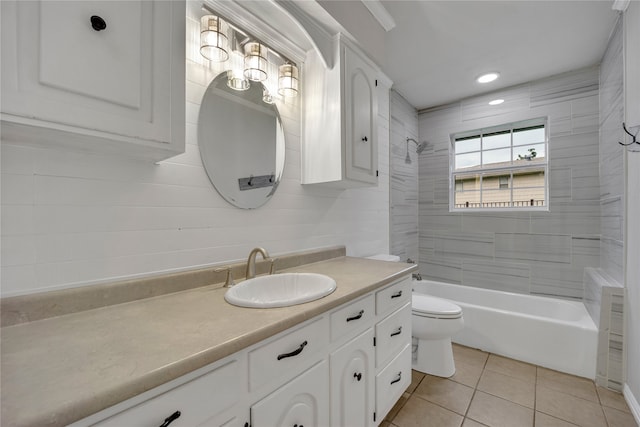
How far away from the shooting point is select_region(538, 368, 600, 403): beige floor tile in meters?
1.78

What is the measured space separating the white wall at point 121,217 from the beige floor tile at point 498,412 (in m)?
1.52

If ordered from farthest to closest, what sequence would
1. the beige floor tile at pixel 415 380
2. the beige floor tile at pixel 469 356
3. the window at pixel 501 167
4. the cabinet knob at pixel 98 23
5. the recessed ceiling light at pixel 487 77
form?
the window at pixel 501 167
the recessed ceiling light at pixel 487 77
the beige floor tile at pixel 469 356
the beige floor tile at pixel 415 380
the cabinet knob at pixel 98 23

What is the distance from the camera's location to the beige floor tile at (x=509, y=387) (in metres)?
1.76

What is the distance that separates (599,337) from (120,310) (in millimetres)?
2863

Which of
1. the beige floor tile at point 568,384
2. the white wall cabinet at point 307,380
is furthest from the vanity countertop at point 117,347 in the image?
the beige floor tile at point 568,384

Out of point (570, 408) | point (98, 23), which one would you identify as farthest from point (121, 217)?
point (570, 408)

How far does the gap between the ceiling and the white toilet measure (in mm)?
2100

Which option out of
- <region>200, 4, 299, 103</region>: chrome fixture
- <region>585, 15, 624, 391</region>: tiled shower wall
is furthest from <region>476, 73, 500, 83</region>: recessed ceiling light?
<region>200, 4, 299, 103</region>: chrome fixture

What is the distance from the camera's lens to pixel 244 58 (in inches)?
56.6

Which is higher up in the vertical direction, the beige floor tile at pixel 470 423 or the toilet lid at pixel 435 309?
the toilet lid at pixel 435 309

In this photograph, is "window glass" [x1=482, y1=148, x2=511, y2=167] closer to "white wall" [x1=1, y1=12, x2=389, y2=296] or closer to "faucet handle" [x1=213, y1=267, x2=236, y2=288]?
"white wall" [x1=1, y1=12, x2=389, y2=296]

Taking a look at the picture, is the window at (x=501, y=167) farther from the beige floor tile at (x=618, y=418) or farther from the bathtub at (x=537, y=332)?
the beige floor tile at (x=618, y=418)

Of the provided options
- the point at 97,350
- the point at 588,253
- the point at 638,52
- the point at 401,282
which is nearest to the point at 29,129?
the point at 97,350

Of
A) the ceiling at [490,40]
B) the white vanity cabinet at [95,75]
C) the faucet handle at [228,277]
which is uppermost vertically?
the ceiling at [490,40]
